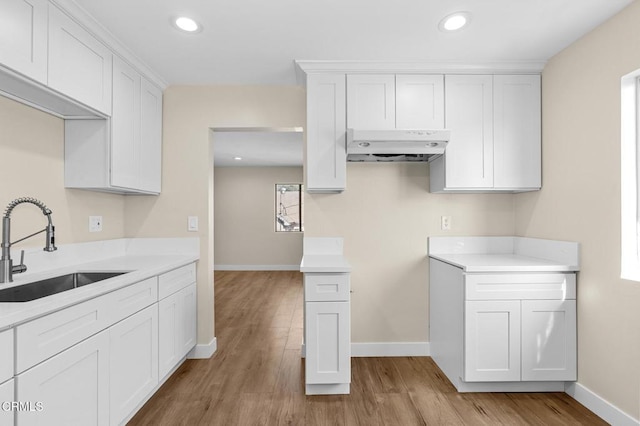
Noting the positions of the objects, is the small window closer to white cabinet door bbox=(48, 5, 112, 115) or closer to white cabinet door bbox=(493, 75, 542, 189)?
white cabinet door bbox=(493, 75, 542, 189)

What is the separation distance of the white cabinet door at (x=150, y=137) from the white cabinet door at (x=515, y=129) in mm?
2791

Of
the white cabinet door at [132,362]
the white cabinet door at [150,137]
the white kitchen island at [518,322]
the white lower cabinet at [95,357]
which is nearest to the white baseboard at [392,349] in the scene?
the white kitchen island at [518,322]

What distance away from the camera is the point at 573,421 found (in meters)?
2.11

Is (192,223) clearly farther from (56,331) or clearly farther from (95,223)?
(56,331)

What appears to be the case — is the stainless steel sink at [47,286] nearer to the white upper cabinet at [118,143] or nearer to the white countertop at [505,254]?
the white upper cabinet at [118,143]

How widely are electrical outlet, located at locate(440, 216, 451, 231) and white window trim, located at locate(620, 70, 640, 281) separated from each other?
121 centimetres

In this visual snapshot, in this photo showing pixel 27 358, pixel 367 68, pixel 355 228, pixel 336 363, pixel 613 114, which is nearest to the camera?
pixel 27 358

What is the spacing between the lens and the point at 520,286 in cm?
237

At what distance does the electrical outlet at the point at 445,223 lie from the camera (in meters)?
3.08

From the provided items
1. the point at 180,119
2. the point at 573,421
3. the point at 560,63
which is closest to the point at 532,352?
the point at 573,421

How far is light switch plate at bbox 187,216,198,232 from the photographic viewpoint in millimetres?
3131

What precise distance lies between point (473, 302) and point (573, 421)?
0.85 metres

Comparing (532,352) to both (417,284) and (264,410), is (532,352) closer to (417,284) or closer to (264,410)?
(417,284)

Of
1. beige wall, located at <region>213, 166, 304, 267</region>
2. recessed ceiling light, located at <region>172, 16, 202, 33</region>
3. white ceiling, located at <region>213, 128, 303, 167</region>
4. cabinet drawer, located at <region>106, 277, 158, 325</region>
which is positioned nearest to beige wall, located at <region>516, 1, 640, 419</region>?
recessed ceiling light, located at <region>172, 16, 202, 33</region>
